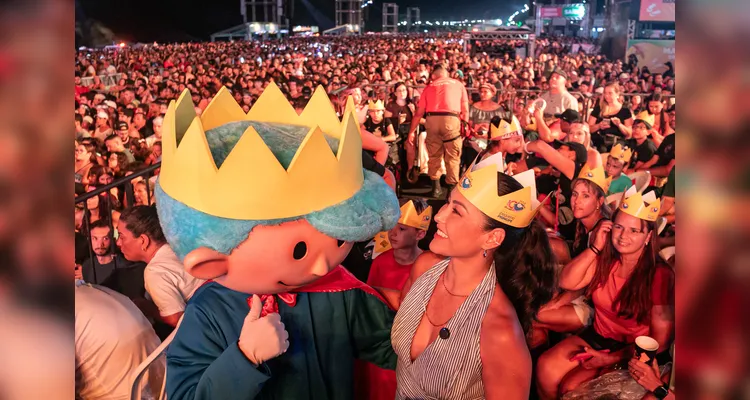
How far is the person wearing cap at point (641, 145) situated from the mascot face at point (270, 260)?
4.24 m

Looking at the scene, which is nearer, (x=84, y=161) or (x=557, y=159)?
(x=557, y=159)

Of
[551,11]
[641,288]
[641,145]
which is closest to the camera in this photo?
[641,288]

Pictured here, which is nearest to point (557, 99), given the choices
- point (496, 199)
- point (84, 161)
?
point (84, 161)

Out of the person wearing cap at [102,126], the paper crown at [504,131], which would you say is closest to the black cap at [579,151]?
the paper crown at [504,131]

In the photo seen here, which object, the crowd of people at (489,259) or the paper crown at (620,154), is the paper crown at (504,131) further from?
the paper crown at (620,154)

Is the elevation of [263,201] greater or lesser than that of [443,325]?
greater

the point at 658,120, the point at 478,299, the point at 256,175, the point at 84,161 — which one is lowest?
the point at 84,161

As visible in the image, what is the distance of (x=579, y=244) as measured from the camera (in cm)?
345

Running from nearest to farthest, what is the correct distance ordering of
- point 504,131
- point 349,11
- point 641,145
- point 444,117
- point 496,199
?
point 496,199
point 504,131
point 641,145
point 444,117
point 349,11

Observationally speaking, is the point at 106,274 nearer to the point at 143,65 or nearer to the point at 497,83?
the point at 497,83

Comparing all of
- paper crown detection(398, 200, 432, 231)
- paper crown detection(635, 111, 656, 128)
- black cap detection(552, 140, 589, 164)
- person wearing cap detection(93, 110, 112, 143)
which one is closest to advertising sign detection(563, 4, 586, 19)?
paper crown detection(635, 111, 656, 128)

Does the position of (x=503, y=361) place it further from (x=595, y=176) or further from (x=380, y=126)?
(x=380, y=126)

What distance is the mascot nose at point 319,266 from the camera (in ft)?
4.95

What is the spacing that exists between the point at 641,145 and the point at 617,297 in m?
2.85
